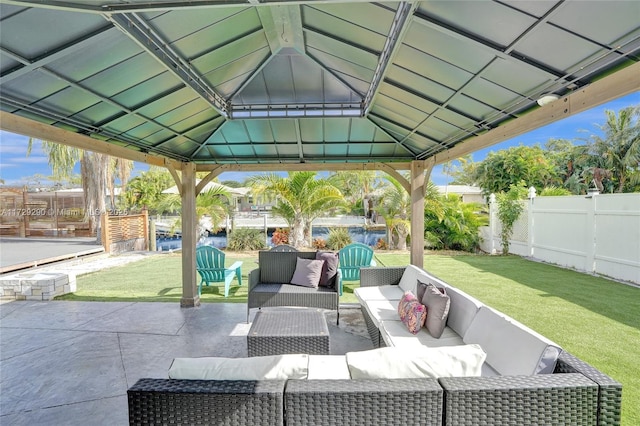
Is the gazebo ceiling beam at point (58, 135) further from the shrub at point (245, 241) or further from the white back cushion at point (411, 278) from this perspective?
the shrub at point (245, 241)

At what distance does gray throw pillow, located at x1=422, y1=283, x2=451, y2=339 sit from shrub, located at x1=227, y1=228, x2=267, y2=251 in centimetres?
Result: 987

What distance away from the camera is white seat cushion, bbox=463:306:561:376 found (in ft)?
7.16

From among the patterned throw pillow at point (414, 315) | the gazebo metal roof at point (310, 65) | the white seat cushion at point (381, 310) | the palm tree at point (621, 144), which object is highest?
the palm tree at point (621, 144)

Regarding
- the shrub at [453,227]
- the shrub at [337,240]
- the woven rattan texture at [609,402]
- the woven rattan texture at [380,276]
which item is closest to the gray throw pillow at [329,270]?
the woven rattan texture at [380,276]

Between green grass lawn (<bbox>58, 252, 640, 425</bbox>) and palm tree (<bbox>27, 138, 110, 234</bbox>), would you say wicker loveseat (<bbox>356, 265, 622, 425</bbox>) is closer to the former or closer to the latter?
green grass lawn (<bbox>58, 252, 640, 425</bbox>)

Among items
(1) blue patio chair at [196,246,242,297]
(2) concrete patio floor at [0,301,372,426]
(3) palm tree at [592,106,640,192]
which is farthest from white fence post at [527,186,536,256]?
(3) palm tree at [592,106,640,192]

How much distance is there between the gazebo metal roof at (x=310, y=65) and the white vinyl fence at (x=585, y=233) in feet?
16.2

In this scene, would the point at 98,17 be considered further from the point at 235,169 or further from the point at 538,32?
the point at 235,169

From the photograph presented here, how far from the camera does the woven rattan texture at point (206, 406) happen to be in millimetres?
1854

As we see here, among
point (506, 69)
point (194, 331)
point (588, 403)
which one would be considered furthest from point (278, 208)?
point (588, 403)

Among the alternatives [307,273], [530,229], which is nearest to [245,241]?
[307,273]

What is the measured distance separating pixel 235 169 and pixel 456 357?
17.9 ft

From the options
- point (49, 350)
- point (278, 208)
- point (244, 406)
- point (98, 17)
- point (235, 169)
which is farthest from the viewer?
point (278, 208)

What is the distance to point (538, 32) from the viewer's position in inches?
83.3
